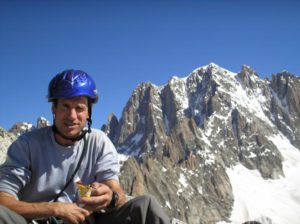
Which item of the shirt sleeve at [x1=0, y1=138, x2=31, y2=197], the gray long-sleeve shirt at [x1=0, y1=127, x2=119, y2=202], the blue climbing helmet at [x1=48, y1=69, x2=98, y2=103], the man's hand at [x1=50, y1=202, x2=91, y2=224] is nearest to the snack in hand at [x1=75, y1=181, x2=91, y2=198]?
the man's hand at [x1=50, y1=202, x2=91, y2=224]

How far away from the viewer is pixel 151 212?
580 cm

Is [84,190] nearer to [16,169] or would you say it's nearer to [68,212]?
[68,212]

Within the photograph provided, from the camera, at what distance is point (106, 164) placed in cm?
625

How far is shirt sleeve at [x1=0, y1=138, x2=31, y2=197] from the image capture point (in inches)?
213

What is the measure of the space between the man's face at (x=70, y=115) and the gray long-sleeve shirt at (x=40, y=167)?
23cm

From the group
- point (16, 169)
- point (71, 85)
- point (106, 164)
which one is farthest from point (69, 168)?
point (71, 85)

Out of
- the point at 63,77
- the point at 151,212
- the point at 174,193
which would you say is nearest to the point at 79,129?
the point at 63,77

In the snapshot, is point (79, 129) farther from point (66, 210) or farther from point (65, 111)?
point (66, 210)

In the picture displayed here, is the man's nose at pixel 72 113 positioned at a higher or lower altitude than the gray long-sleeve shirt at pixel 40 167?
higher

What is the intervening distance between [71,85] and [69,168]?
1.23 meters

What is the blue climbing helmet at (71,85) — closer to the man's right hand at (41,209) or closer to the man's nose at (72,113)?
the man's nose at (72,113)

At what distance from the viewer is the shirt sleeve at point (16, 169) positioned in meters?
5.40

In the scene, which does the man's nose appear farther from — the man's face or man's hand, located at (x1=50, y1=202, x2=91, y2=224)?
man's hand, located at (x1=50, y1=202, x2=91, y2=224)

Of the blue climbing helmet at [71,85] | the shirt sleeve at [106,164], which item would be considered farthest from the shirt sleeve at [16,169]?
the shirt sleeve at [106,164]
